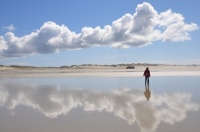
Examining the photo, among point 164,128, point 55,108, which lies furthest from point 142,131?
point 55,108

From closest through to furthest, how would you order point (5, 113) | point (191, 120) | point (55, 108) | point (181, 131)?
point (181, 131) < point (191, 120) < point (5, 113) < point (55, 108)

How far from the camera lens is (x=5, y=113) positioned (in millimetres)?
13688

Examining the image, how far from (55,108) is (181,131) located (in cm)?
721

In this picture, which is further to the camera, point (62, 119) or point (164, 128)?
point (62, 119)

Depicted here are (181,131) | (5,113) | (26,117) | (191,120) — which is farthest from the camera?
(5,113)

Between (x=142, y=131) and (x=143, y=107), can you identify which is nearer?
(x=142, y=131)

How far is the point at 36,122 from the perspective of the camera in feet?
37.9

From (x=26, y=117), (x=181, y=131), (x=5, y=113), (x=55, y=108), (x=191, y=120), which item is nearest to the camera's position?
(x=181, y=131)

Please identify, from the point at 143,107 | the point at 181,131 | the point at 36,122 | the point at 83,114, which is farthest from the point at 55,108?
the point at 181,131

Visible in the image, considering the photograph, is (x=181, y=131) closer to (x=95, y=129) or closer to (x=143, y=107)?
(x=95, y=129)

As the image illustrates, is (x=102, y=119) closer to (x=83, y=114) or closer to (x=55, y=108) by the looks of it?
(x=83, y=114)

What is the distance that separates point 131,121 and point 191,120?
90.1 inches

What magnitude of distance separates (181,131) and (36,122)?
5.42 m

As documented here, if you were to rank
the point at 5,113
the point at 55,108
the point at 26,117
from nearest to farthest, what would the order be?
the point at 26,117
the point at 5,113
the point at 55,108
